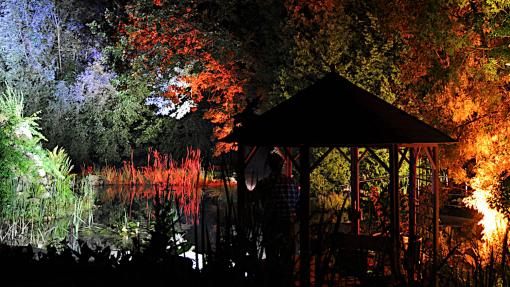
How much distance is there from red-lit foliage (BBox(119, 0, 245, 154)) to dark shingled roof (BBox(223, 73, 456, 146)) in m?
7.89

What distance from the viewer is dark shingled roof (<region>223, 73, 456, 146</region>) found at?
5.29 m

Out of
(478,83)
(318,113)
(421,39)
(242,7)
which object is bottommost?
(318,113)

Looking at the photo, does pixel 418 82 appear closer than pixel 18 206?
No

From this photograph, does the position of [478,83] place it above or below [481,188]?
above

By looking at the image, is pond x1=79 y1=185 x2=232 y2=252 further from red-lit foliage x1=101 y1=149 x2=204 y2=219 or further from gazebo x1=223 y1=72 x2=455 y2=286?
gazebo x1=223 y1=72 x2=455 y2=286

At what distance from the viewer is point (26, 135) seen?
9.91 m

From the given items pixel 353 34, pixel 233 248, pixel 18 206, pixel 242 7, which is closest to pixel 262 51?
pixel 242 7

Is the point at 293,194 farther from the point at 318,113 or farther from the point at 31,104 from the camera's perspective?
the point at 31,104

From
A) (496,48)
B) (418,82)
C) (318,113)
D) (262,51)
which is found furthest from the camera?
(262,51)

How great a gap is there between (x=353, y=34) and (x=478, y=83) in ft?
12.0

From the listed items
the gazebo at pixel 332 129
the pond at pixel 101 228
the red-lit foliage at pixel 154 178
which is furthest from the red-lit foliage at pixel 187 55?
the gazebo at pixel 332 129

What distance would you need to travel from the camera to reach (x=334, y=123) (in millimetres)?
5406

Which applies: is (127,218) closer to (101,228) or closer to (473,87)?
(101,228)

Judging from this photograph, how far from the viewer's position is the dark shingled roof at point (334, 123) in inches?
208
